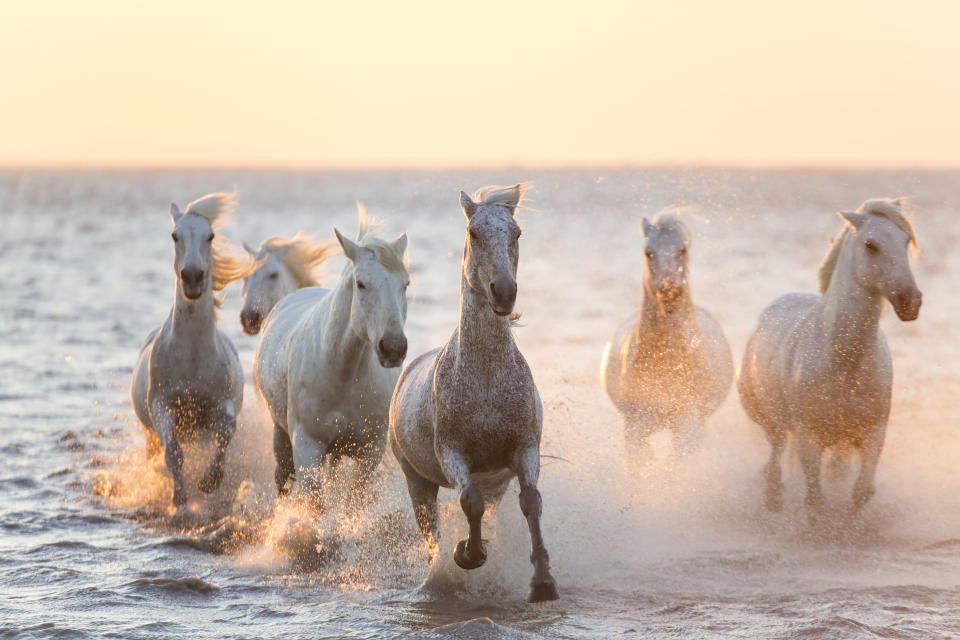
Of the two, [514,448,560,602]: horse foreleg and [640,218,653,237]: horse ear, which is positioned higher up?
[640,218,653,237]: horse ear

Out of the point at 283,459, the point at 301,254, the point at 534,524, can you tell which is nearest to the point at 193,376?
the point at 283,459

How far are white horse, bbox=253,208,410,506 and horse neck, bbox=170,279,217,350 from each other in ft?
3.28

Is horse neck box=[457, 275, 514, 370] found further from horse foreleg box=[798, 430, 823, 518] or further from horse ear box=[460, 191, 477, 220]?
horse foreleg box=[798, 430, 823, 518]

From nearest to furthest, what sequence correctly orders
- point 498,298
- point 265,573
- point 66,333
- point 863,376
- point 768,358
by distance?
point 498,298 < point 265,573 < point 863,376 < point 768,358 < point 66,333

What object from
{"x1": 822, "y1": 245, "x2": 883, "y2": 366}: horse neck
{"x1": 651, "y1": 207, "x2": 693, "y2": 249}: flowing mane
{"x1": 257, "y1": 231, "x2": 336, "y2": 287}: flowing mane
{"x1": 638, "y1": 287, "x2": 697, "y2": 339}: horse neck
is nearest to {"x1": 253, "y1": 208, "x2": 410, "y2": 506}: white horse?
{"x1": 257, "y1": 231, "x2": 336, "y2": 287}: flowing mane

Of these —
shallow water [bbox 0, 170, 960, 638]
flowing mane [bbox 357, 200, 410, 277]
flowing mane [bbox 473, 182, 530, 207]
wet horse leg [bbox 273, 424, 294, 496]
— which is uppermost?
flowing mane [bbox 473, 182, 530, 207]

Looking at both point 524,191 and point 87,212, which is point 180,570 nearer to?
point 524,191

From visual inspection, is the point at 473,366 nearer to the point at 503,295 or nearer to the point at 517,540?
the point at 503,295

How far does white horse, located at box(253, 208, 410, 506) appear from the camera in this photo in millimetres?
6613

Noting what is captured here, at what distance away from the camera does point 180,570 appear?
7230 mm

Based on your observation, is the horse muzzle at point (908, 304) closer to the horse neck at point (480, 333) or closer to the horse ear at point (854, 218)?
the horse ear at point (854, 218)

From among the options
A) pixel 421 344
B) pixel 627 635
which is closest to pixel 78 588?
pixel 627 635

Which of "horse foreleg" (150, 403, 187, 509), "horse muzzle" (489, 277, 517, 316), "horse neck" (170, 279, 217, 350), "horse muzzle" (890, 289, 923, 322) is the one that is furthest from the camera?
"horse neck" (170, 279, 217, 350)

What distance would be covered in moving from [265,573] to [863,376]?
4.14 metres
